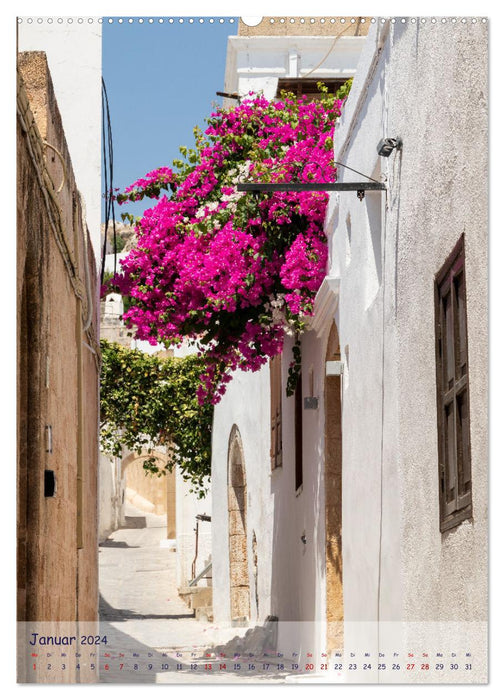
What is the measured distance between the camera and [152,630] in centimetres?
1669

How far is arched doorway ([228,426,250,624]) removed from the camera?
53.7ft

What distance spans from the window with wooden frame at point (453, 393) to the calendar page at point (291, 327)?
0.02 m

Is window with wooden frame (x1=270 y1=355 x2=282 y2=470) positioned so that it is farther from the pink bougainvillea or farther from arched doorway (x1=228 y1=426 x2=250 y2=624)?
the pink bougainvillea

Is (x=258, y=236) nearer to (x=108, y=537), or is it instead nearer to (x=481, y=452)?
(x=481, y=452)

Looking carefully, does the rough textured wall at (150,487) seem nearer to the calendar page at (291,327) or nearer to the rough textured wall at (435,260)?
the calendar page at (291,327)

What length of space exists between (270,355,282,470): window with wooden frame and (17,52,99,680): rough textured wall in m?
6.03

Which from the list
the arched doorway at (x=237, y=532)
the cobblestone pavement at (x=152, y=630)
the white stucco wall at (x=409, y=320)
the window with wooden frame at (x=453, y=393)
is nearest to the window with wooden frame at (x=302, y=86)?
the arched doorway at (x=237, y=532)

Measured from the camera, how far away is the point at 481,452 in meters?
4.41

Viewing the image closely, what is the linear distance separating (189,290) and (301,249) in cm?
99

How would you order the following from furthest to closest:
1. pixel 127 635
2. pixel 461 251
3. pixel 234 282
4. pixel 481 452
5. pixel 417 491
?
pixel 127 635, pixel 234 282, pixel 417 491, pixel 461 251, pixel 481 452

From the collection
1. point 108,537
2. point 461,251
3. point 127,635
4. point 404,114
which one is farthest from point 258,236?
point 108,537

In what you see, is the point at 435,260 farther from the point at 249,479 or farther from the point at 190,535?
the point at 190,535

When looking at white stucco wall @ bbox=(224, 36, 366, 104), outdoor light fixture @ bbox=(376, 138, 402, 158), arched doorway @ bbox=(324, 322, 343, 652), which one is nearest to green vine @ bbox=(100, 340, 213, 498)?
white stucco wall @ bbox=(224, 36, 366, 104)

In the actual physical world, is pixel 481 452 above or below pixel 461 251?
below
